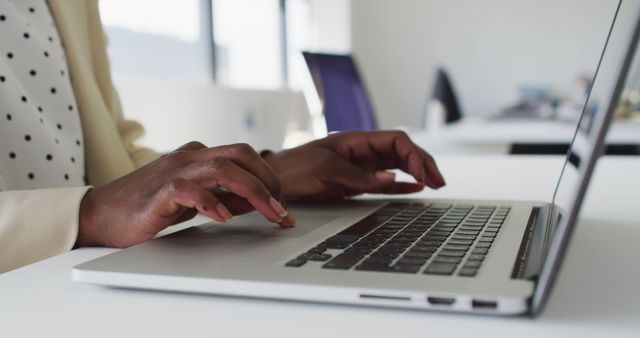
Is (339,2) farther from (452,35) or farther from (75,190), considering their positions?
(75,190)

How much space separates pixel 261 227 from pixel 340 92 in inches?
79.1

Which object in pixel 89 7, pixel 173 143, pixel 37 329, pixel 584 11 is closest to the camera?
pixel 37 329

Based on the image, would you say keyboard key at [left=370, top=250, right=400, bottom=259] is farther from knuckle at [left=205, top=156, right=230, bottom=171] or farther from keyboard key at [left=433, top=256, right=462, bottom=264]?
knuckle at [left=205, top=156, right=230, bottom=171]

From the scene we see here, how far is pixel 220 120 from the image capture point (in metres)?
1.63

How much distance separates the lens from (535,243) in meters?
0.50

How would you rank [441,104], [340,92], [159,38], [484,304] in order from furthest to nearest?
[441,104] < [159,38] < [340,92] < [484,304]

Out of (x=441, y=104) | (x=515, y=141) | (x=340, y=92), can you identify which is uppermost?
(x=340, y=92)

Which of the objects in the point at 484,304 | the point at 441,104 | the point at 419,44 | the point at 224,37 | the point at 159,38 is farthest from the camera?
the point at 419,44

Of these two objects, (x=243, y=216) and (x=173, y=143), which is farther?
(x=173, y=143)

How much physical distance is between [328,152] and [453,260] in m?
0.44

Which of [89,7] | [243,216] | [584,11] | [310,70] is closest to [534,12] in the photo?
[584,11]

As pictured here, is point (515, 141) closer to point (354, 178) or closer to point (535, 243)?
point (354, 178)

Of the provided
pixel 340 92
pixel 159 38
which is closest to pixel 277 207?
pixel 340 92

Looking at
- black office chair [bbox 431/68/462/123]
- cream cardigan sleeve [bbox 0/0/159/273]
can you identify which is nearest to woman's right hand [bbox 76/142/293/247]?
cream cardigan sleeve [bbox 0/0/159/273]
